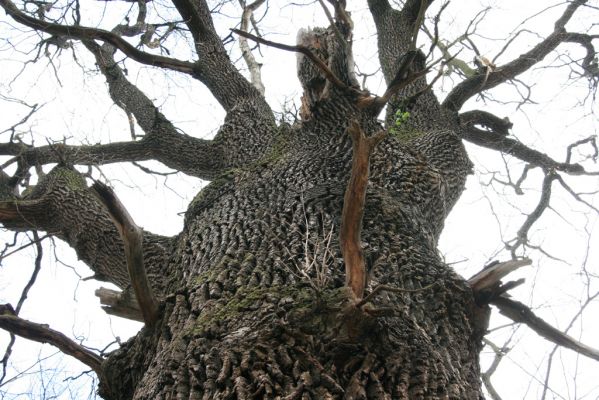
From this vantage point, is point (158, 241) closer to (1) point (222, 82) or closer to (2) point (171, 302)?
(2) point (171, 302)

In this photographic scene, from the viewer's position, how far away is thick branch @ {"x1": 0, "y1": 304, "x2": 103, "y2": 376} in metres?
2.33

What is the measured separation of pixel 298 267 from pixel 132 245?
586 mm

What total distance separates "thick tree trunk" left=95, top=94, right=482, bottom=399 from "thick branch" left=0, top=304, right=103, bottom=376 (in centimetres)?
13

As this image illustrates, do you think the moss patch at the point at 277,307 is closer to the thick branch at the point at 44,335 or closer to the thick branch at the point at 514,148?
the thick branch at the point at 44,335

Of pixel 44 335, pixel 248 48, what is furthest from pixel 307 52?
pixel 248 48

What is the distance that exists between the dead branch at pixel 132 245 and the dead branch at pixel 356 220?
696 mm

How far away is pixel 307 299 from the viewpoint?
200cm

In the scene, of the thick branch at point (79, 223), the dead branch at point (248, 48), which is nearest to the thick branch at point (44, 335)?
the thick branch at point (79, 223)

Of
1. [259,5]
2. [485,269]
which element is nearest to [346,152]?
[485,269]

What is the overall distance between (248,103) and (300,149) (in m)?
1.25

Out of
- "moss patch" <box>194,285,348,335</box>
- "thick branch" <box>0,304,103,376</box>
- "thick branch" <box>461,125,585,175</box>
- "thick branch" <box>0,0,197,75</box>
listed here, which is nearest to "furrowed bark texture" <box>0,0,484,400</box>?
"moss patch" <box>194,285,348,335</box>

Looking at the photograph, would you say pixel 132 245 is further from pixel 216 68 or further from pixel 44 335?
pixel 216 68

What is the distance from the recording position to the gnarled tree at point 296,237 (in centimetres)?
188

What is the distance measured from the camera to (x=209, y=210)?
307 cm
